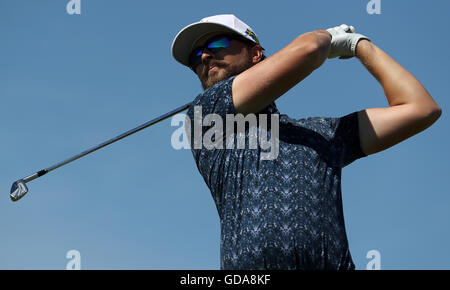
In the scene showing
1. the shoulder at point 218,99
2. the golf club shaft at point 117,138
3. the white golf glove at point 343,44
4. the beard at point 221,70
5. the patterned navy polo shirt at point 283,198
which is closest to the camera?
the patterned navy polo shirt at point 283,198

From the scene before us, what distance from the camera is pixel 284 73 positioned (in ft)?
13.5

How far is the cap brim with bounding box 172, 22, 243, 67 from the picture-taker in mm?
5195

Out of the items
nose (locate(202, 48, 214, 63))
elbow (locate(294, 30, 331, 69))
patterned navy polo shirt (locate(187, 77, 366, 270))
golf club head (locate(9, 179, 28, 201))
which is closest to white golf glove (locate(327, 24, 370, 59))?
elbow (locate(294, 30, 331, 69))

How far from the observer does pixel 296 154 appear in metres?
4.15

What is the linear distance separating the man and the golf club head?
16.3 feet

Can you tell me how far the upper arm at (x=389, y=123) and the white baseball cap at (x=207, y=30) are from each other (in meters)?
1.13

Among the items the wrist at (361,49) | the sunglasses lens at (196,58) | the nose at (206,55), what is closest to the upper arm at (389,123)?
the wrist at (361,49)

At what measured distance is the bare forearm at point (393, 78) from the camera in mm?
4703

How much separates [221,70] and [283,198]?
4.51ft

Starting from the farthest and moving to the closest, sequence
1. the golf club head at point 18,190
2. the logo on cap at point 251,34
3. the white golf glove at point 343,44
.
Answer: the golf club head at point 18,190
the logo on cap at point 251,34
the white golf glove at point 343,44

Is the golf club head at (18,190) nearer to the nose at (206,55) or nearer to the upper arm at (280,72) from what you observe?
the nose at (206,55)

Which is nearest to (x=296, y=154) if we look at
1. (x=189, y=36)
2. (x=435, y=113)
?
(x=435, y=113)
